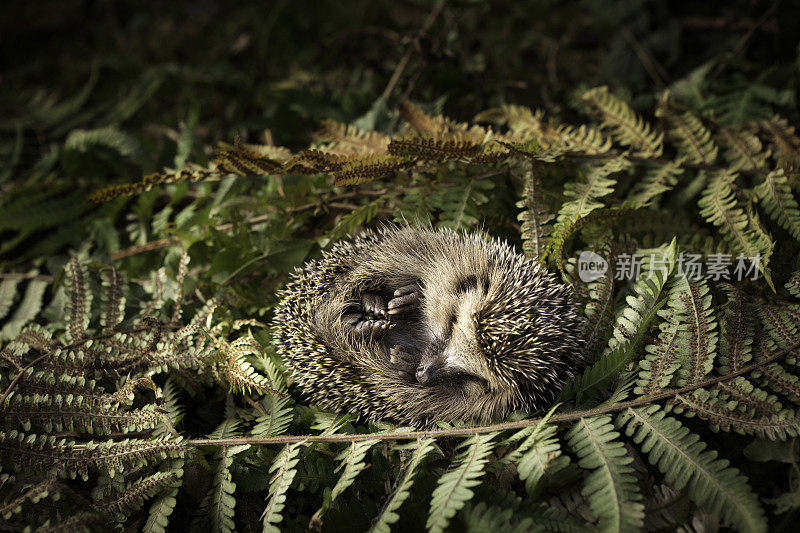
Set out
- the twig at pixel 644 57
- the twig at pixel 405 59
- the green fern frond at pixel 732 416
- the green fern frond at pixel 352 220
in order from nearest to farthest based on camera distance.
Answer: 1. the green fern frond at pixel 732 416
2. the green fern frond at pixel 352 220
3. the twig at pixel 405 59
4. the twig at pixel 644 57

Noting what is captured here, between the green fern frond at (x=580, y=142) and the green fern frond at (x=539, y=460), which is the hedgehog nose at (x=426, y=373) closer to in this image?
the green fern frond at (x=539, y=460)

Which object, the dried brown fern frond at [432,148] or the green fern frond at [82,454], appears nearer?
the green fern frond at [82,454]

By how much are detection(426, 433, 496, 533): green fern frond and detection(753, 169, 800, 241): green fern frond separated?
2.07 m

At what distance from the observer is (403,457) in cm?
243

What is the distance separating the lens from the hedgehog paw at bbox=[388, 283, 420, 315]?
2.96m

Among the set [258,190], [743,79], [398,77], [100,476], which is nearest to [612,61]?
[743,79]

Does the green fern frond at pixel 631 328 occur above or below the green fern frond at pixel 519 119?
below

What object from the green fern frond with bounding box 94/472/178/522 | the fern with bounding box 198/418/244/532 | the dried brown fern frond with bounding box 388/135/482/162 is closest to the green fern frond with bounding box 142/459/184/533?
the green fern frond with bounding box 94/472/178/522

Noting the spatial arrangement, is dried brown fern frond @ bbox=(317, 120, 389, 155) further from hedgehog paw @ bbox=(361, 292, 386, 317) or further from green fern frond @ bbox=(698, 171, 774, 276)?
green fern frond @ bbox=(698, 171, 774, 276)

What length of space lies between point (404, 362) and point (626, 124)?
87.5 inches

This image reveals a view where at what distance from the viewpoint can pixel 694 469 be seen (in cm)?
207

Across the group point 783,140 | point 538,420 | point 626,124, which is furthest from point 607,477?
point 783,140

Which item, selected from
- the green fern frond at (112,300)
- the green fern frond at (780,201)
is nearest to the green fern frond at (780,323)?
the green fern frond at (780,201)

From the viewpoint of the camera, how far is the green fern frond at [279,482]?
2.22 m
